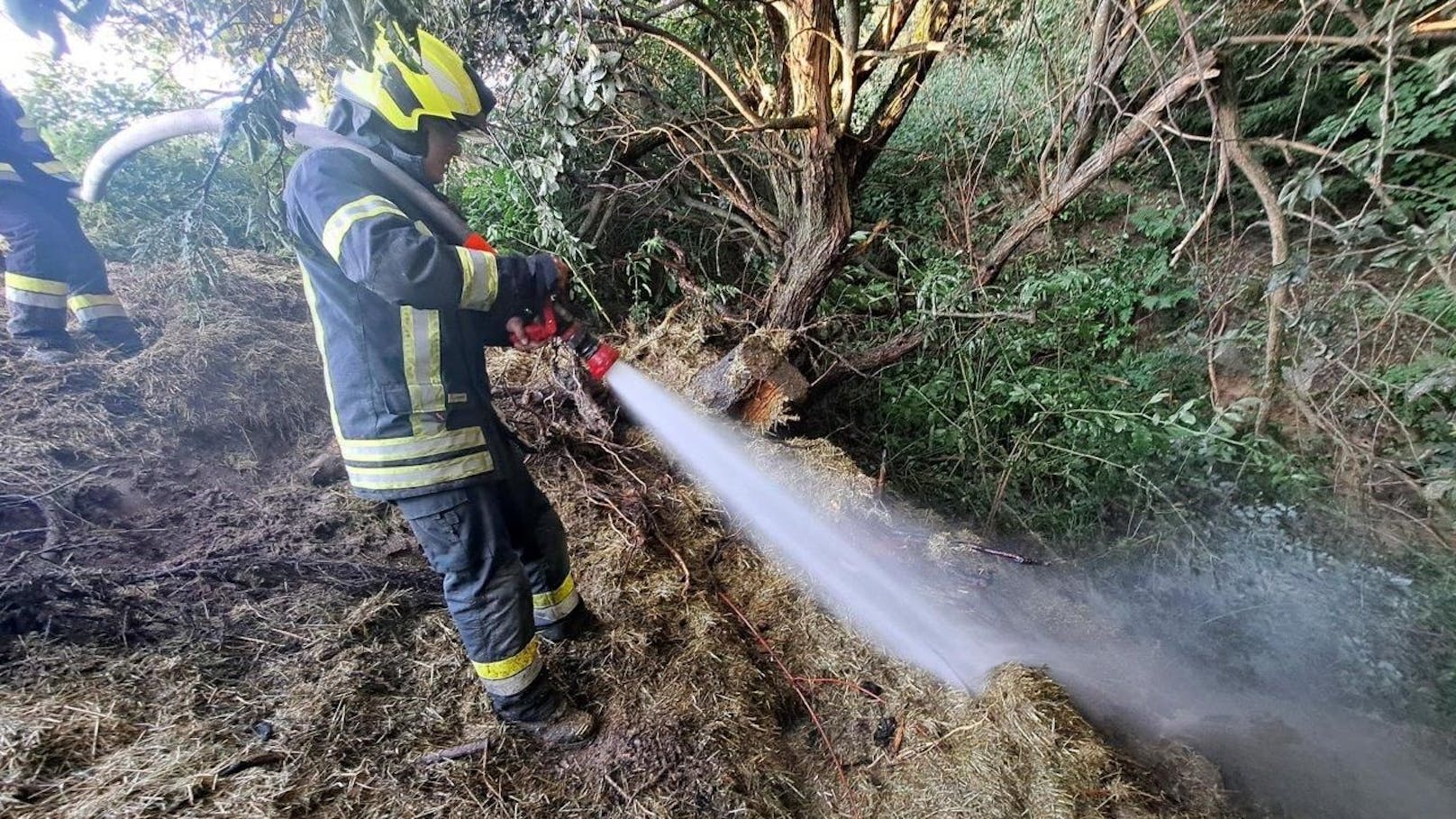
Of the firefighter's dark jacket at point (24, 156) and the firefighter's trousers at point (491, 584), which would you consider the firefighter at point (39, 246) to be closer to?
the firefighter's dark jacket at point (24, 156)

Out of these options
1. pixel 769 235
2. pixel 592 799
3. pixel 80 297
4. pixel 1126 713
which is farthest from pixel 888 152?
pixel 80 297

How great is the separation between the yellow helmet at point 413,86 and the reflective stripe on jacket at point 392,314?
18 cm

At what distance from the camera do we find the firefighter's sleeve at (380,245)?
1541mm

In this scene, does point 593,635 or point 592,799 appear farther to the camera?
point 593,635

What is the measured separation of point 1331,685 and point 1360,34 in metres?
3.07

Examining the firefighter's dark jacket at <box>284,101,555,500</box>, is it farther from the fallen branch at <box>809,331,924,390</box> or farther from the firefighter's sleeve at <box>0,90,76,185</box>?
the firefighter's sleeve at <box>0,90,76,185</box>

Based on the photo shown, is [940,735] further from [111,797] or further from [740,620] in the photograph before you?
[111,797]

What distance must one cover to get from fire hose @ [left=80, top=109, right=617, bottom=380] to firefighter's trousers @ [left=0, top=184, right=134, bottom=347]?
150cm

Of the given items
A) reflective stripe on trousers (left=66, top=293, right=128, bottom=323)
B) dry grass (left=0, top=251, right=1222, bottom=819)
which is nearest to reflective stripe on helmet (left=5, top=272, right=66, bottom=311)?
reflective stripe on trousers (left=66, top=293, right=128, bottom=323)

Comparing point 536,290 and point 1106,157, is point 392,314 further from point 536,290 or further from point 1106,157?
point 1106,157

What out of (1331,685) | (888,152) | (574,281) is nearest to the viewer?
(1331,685)

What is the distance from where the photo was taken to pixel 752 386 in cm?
317

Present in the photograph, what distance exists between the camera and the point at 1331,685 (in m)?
2.97

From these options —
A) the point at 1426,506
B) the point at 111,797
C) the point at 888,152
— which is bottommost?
the point at 111,797
